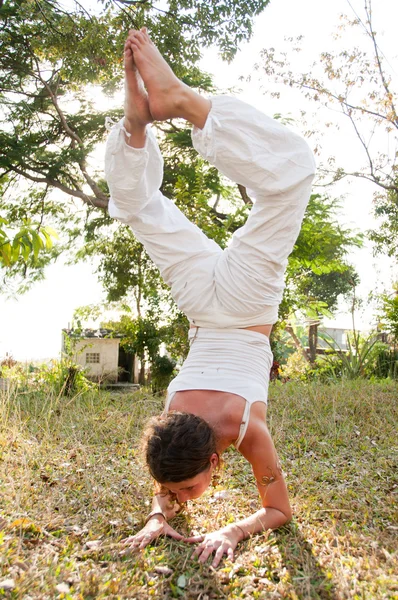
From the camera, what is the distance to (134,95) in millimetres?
2156

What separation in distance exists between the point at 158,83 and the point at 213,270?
0.81m

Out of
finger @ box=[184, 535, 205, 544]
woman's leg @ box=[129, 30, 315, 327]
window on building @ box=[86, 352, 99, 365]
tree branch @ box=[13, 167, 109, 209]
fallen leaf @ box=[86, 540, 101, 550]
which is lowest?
window on building @ box=[86, 352, 99, 365]

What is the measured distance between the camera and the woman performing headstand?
6.50 ft

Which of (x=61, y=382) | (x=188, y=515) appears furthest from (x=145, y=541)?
(x=61, y=382)

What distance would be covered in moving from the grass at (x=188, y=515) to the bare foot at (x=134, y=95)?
172cm

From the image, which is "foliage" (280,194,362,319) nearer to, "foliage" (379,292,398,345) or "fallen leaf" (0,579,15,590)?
"foliage" (379,292,398,345)

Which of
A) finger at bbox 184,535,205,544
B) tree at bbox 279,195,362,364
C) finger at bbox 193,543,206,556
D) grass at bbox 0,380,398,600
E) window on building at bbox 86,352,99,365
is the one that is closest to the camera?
grass at bbox 0,380,398,600

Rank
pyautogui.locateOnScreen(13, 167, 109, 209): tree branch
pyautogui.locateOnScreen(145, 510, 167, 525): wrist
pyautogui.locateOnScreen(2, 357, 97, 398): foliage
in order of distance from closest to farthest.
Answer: pyautogui.locateOnScreen(145, 510, 167, 525): wrist → pyautogui.locateOnScreen(2, 357, 97, 398): foliage → pyautogui.locateOnScreen(13, 167, 109, 209): tree branch

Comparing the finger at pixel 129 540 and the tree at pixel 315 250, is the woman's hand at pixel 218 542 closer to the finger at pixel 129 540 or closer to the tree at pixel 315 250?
the finger at pixel 129 540

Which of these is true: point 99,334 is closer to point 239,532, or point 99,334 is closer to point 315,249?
point 315,249

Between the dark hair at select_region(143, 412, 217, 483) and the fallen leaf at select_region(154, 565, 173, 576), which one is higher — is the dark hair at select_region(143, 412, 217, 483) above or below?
above

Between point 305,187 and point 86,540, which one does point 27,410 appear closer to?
point 86,540

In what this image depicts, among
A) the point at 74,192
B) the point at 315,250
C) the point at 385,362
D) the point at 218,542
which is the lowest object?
the point at 218,542

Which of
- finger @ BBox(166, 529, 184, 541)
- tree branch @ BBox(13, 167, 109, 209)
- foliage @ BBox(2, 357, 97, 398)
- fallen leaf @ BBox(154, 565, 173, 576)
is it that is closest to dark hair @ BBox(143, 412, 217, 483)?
fallen leaf @ BBox(154, 565, 173, 576)
